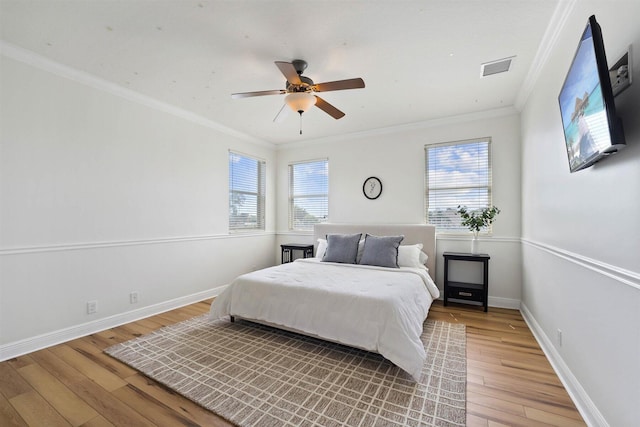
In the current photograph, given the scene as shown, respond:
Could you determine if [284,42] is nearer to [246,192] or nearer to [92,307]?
[246,192]

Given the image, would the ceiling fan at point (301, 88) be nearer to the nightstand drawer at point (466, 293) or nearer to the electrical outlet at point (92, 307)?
the electrical outlet at point (92, 307)

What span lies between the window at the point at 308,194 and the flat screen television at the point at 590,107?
3.90 meters

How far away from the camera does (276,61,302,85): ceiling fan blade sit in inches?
88.4

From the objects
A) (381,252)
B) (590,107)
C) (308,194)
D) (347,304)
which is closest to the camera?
(590,107)

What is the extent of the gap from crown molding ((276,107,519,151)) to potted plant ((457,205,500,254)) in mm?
1319

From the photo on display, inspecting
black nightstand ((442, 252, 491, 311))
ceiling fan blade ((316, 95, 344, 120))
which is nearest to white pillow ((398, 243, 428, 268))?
black nightstand ((442, 252, 491, 311))

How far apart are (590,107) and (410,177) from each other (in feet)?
10.3

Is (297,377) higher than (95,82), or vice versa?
(95,82)

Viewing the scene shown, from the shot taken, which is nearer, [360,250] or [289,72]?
[289,72]

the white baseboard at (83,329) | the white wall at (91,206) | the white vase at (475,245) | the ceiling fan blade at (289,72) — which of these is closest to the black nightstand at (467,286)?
the white vase at (475,245)

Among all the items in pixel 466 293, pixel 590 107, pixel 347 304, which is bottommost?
pixel 466 293

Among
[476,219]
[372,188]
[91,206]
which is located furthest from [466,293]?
[91,206]

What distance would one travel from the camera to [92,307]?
3010 millimetres

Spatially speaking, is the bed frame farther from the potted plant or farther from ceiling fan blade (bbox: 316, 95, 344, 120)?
ceiling fan blade (bbox: 316, 95, 344, 120)
